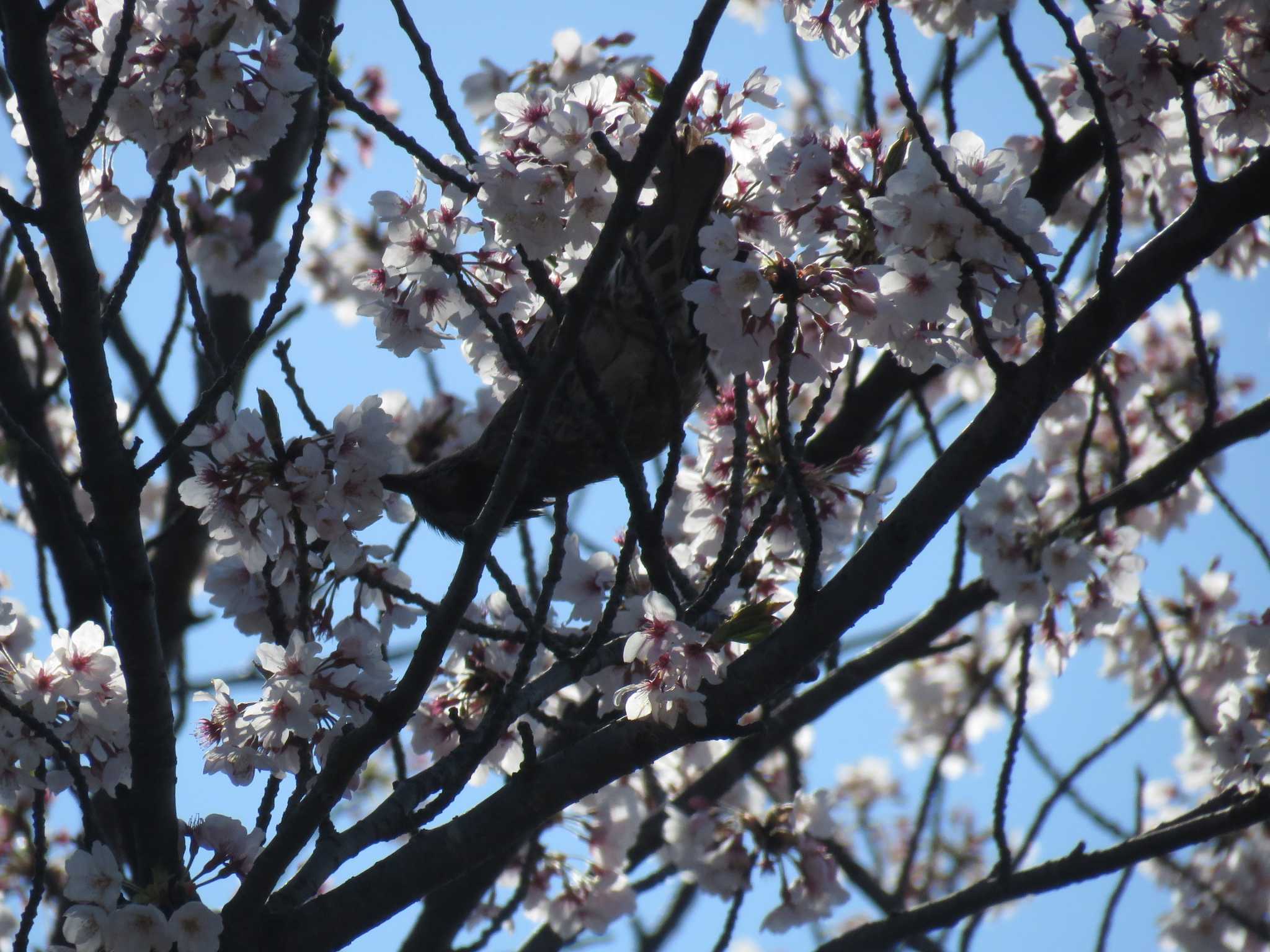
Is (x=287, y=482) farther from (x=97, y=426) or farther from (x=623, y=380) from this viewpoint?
(x=623, y=380)

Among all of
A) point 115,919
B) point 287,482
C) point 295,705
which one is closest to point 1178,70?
point 287,482

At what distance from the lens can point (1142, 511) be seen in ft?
19.5

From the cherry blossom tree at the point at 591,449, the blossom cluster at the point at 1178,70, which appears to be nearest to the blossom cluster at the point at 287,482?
the cherry blossom tree at the point at 591,449

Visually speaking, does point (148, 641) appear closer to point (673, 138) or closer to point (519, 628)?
point (519, 628)

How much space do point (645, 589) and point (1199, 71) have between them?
73.7 inches

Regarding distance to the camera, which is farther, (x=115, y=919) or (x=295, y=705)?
(x=295, y=705)

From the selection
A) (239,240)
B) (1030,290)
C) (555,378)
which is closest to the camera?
(555,378)

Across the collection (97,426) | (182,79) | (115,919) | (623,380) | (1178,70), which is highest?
(182,79)

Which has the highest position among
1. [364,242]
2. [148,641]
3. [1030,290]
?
[364,242]

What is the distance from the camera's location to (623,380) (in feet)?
12.6

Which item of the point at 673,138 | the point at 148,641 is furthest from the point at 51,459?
the point at 673,138

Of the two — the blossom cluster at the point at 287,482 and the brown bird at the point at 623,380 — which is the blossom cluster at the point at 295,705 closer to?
the blossom cluster at the point at 287,482

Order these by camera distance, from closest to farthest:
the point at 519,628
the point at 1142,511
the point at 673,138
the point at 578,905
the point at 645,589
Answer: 1. the point at 673,138
2. the point at 645,589
3. the point at 519,628
4. the point at 578,905
5. the point at 1142,511

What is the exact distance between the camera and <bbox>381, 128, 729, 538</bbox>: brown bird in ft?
11.0
